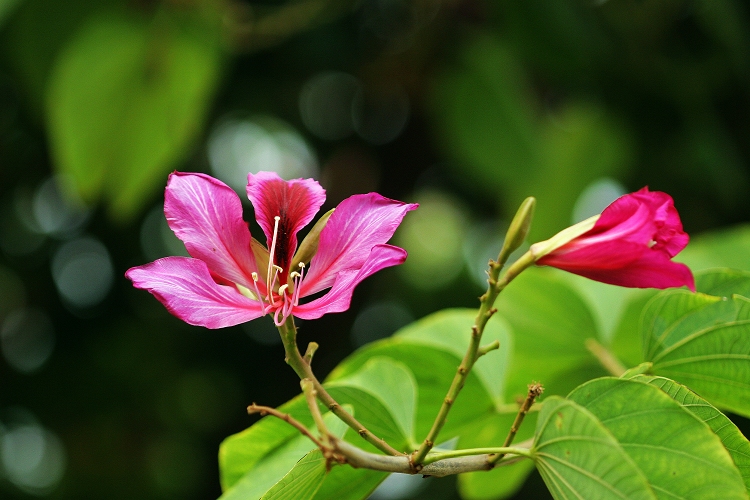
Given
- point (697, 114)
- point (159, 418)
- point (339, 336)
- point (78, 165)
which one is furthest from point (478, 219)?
point (78, 165)

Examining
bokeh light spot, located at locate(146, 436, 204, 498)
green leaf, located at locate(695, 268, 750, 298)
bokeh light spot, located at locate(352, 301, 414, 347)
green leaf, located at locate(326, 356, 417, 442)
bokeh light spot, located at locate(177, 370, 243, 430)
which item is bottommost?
bokeh light spot, located at locate(146, 436, 204, 498)

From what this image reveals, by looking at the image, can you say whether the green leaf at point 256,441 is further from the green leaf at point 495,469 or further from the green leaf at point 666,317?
the green leaf at point 666,317

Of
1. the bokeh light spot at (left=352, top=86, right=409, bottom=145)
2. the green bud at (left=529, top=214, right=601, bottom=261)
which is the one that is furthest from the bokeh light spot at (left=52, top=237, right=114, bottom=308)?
the green bud at (left=529, top=214, right=601, bottom=261)

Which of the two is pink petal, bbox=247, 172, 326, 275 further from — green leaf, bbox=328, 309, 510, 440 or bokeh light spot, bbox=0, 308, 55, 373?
bokeh light spot, bbox=0, 308, 55, 373

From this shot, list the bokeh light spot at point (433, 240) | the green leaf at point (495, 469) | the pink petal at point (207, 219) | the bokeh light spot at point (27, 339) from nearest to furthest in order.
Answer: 1. the pink petal at point (207, 219)
2. the green leaf at point (495, 469)
3. the bokeh light spot at point (27, 339)
4. the bokeh light spot at point (433, 240)

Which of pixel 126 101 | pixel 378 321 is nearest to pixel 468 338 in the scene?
pixel 126 101

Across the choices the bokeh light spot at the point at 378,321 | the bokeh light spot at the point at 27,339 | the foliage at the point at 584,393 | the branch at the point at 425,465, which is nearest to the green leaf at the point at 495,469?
the foliage at the point at 584,393
